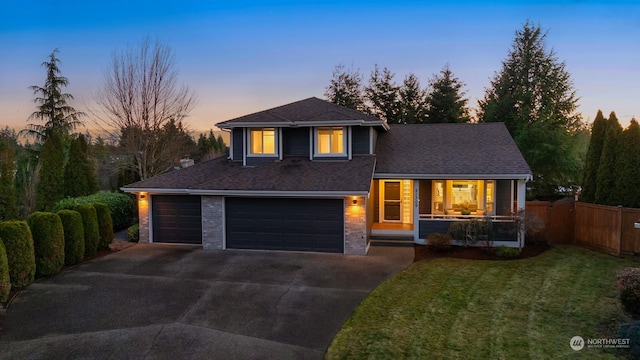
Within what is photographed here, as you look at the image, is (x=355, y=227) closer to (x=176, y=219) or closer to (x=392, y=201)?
(x=392, y=201)

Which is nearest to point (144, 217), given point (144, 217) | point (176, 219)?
point (144, 217)

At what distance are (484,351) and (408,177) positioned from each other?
334 inches

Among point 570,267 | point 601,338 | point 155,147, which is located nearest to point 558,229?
point 570,267

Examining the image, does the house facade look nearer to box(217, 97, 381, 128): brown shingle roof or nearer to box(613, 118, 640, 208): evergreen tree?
box(217, 97, 381, 128): brown shingle roof

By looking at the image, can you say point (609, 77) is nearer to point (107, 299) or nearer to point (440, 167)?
point (440, 167)

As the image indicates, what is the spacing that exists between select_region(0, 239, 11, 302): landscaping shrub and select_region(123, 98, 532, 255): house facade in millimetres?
5789

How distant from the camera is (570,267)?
36.7ft

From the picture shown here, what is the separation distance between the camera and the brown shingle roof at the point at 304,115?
1526 cm

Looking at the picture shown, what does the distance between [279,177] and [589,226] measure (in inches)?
457

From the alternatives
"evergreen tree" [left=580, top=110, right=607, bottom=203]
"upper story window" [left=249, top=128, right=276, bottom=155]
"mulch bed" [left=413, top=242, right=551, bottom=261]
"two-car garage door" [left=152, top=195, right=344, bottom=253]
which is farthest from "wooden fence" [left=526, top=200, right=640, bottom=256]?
"upper story window" [left=249, top=128, right=276, bottom=155]

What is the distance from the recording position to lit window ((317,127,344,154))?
15.6m

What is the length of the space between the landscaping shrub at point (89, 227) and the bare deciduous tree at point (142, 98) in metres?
9.21

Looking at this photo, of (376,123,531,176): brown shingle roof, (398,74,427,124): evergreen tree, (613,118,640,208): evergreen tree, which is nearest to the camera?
(613,118,640,208): evergreen tree

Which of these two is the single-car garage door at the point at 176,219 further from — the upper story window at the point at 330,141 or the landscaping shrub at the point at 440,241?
the landscaping shrub at the point at 440,241
